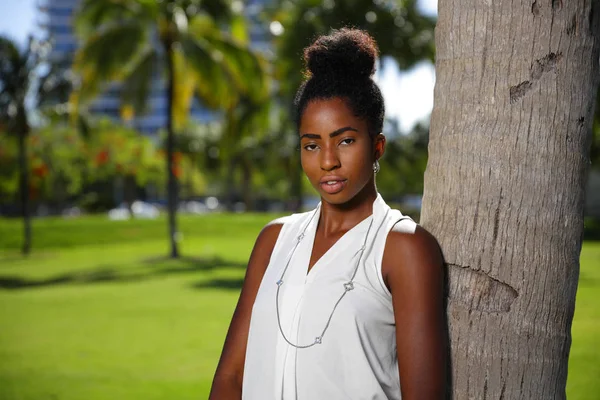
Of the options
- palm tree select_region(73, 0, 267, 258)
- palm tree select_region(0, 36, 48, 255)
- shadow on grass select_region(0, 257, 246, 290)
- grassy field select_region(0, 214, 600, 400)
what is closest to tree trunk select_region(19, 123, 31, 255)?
palm tree select_region(0, 36, 48, 255)

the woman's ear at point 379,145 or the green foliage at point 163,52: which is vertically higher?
the green foliage at point 163,52

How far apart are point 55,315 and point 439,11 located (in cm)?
933

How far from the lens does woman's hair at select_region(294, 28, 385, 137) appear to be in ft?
6.03

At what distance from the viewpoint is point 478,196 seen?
70.6 inches

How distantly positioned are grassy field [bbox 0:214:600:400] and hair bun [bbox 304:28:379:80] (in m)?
4.30

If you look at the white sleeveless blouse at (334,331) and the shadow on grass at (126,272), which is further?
the shadow on grass at (126,272)

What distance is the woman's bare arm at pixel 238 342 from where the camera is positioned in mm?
1968

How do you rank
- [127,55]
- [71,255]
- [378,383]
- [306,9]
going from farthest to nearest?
[71,255], [306,9], [127,55], [378,383]

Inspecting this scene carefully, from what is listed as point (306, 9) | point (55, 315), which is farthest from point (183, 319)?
point (306, 9)

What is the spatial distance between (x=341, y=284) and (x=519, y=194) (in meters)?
0.48

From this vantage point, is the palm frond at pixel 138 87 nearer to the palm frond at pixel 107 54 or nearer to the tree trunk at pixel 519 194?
the palm frond at pixel 107 54

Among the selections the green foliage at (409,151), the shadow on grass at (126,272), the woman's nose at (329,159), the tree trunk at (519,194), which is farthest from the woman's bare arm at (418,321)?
the green foliage at (409,151)

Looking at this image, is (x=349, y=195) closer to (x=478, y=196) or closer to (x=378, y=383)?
(x=478, y=196)

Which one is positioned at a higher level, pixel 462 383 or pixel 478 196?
pixel 478 196
